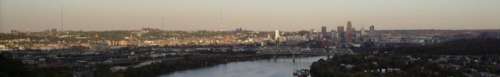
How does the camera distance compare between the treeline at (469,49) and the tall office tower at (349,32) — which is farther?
the tall office tower at (349,32)

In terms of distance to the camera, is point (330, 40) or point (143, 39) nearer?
point (143, 39)

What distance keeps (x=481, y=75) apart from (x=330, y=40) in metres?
38.4

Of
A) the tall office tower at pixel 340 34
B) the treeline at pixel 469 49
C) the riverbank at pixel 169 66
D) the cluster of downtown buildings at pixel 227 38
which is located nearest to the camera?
the riverbank at pixel 169 66

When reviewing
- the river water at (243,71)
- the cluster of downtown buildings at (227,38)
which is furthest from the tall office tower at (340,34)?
the river water at (243,71)

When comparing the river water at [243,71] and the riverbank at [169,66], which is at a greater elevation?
the riverbank at [169,66]

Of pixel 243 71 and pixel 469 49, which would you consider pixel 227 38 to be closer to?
pixel 469 49

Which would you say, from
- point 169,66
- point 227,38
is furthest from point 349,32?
point 169,66

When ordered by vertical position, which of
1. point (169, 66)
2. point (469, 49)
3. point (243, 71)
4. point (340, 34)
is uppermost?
point (340, 34)

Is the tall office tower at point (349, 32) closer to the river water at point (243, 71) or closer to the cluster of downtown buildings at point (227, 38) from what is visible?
the cluster of downtown buildings at point (227, 38)

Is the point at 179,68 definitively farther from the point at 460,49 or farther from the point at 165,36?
the point at 165,36

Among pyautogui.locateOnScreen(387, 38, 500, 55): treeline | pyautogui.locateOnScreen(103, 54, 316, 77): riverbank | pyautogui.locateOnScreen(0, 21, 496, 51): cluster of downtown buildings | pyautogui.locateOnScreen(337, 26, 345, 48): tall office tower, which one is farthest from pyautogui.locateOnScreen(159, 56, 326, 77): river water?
pyautogui.locateOnScreen(337, 26, 345, 48): tall office tower

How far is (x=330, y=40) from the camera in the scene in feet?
175

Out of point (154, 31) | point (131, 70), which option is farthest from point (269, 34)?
point (131, 70)

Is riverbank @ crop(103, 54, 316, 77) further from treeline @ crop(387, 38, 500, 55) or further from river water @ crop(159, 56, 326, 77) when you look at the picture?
treeline @ crop(387, 38, 500, 55)
